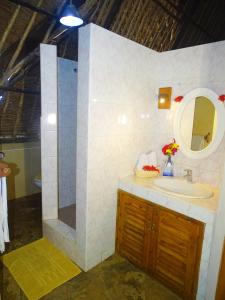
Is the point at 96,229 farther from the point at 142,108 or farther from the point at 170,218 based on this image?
the point at 142,108

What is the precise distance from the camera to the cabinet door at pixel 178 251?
158 centimetres

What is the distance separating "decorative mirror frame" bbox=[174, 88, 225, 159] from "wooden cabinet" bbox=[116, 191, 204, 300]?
70 cm

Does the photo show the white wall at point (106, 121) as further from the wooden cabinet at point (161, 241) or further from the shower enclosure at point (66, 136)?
the shower enclosure at point (66, 136)

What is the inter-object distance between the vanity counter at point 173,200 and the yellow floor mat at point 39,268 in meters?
0.98

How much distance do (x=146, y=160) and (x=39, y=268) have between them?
1532 mm

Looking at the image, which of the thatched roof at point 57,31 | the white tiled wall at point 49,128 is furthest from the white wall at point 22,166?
the white tiled wall at point 49,128

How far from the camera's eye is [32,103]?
3.10 m

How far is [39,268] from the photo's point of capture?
1.99m

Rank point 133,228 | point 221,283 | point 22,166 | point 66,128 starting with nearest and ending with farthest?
point 221,283 → point 133,228 → point 66,128 → point 22,166

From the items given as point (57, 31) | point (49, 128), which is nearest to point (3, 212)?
point (49, 128)

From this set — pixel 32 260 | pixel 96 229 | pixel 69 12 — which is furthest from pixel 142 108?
pixel 32 260

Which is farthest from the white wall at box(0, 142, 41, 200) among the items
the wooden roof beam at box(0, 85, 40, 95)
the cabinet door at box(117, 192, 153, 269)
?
the cabinet door at box(117, 192, 153, 269)

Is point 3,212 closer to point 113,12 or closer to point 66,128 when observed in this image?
point 66,128

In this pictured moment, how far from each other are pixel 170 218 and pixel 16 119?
2648 millimetres
